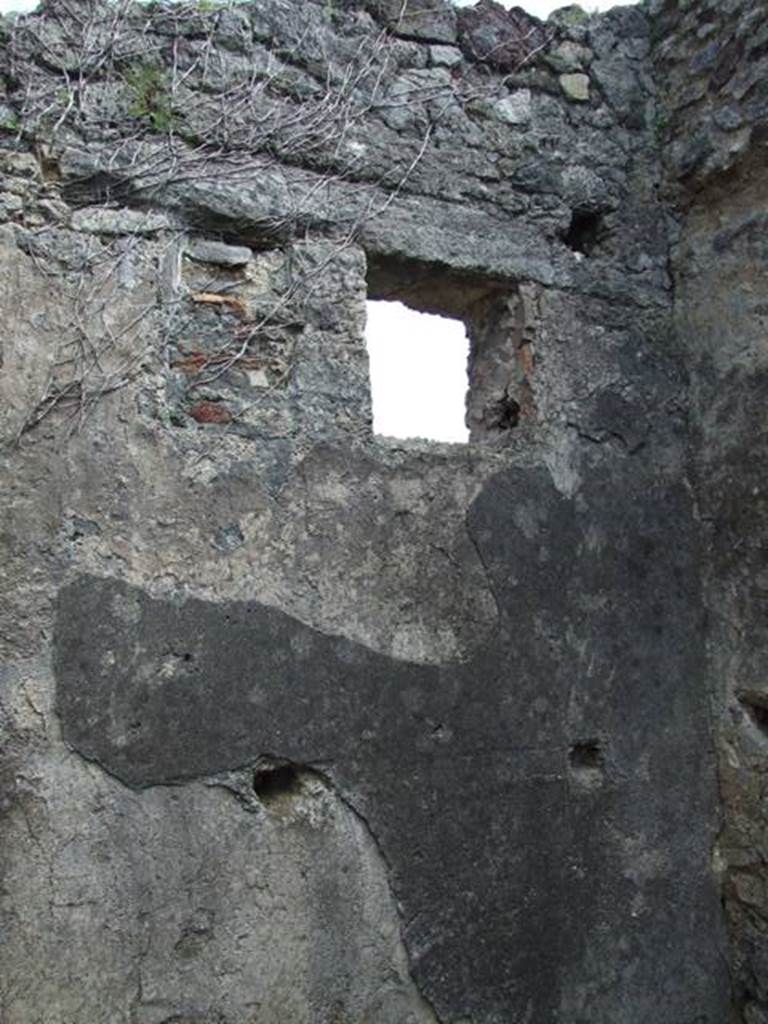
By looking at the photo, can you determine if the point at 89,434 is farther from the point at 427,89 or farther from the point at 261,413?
the point at 427,89

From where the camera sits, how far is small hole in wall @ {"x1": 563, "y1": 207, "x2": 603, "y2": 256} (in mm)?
3861

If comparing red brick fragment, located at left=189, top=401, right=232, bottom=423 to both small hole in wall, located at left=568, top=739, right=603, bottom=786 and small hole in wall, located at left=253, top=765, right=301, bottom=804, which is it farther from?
small hole in wall, located at left=568, top=739, right=603, bottom=786

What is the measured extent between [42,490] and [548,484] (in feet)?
5.02

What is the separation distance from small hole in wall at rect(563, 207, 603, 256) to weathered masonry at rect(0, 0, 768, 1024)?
0.07ft

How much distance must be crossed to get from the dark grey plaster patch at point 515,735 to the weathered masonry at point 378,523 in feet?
0.04

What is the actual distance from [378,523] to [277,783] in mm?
781

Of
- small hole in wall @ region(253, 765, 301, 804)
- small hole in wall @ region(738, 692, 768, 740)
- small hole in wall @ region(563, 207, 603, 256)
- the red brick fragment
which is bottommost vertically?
small hole in wall @ region(253, 765, 301, 804)

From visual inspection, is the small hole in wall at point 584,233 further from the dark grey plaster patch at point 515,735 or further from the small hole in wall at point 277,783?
the small hole in wall at point 277,783

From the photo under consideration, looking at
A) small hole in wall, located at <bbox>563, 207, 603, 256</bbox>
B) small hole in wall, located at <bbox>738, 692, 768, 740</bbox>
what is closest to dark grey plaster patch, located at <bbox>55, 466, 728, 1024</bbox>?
small hole in wall, located at <bbox>738, 692, 768, 740</bbox>

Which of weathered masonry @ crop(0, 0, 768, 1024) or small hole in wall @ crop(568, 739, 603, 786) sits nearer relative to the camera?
weathered masonry @ crop(0, 0, 768, 1024)

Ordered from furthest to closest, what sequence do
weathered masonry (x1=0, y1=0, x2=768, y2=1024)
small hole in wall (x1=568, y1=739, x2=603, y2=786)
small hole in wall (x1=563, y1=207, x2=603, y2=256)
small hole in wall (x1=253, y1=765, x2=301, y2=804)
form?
small hole in wall (x1=563, y1=207, x2=603, y2=256), small hole in wall (x1=568, y1=739, x2=603, y2=786), small hole in wall (x1=253, y1=765, x2=301, y2=804), weathered masonry (x1=0, y1=0, x2=768, y2=1024)

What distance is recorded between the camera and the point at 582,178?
3818mm

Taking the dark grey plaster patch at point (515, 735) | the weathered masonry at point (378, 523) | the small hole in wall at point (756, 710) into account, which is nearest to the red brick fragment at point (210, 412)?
the weathered masonry at point (378, 523)

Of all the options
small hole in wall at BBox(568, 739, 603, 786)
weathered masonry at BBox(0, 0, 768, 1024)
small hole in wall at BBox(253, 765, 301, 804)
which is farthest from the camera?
small hole in wall at BBox(568, 739, 603, 786)
